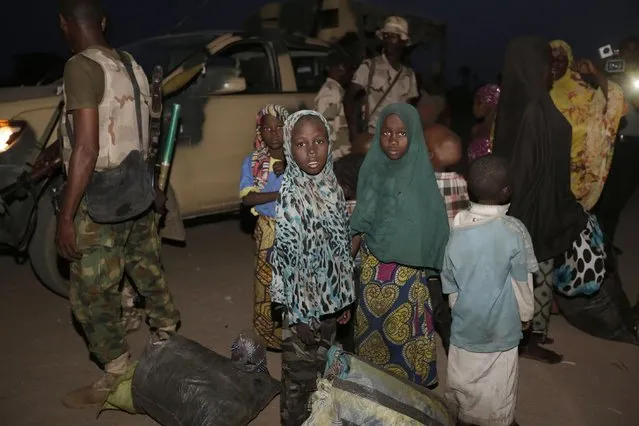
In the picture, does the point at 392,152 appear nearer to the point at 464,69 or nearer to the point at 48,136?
the point at 48,136

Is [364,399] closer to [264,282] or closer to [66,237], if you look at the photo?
[264,282]

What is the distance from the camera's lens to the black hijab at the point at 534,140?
10.8ft

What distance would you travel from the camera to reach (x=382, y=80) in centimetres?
589

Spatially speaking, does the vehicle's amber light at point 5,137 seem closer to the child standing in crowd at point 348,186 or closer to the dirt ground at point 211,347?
the dirt ground at point 211,347

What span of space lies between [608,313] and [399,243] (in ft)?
6.48

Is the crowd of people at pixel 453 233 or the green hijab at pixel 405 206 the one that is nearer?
the crowd of people at pixel 453 233

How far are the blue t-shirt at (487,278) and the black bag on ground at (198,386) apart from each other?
1158 mm

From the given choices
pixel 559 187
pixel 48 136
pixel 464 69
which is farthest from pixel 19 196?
pixel 464 69

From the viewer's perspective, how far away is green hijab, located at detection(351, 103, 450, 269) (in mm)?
2955

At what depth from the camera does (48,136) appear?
418cm

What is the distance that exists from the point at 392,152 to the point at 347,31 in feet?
30.0

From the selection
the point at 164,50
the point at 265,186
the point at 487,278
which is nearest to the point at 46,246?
the point at 265,186

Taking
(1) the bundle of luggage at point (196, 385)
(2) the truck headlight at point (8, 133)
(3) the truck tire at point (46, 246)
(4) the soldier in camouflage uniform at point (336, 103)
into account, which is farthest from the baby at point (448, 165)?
(2) the truck headlight at point (8, 133)

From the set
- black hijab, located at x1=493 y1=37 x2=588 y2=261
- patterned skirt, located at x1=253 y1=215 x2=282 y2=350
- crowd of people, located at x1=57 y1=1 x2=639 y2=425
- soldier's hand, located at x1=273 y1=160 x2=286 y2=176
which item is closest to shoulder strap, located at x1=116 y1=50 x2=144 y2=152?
crowd of people, located at x1=57 y1=1 x2=639 y2=425
